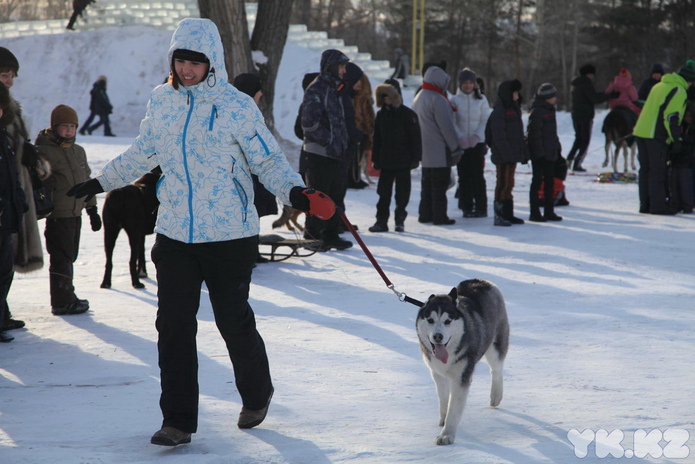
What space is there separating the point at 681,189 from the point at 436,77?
142 inches

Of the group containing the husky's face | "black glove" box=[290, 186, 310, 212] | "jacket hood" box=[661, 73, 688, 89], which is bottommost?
the husky's face

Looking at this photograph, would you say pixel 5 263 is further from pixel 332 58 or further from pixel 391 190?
pixel 391 190

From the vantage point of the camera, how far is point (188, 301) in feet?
11.9

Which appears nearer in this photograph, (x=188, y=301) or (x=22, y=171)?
(x=188, y=301)

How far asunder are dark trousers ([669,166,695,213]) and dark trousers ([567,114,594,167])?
4.69 m

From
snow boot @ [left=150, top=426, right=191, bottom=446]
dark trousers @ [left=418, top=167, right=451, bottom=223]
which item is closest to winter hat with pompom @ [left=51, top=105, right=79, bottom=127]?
snow boot @ [left=150, top=426, right=191, bottom=446]

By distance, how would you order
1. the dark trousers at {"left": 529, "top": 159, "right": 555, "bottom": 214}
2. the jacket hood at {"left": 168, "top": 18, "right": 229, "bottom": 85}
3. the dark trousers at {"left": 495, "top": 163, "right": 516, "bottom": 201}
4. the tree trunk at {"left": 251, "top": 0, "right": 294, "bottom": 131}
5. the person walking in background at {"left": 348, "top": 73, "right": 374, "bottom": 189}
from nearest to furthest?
1. the jacket hood at {"left": 168, "top": 18, "right": 229, "bottom": 85}
2. the dark trousers at {"left": 495, "top": 163, "right": 516, "bottom": 201}
3. the dark trousers at {"left": 529, "top": 159, "right": 555, "bottom": 214}
4. the person walking in background at {"left": 348, "top": 73, "right": 374, "bottom": 189}
5. the tree trunk at {"left": 251, "top": 0, "right": 294, "bottom": 131}

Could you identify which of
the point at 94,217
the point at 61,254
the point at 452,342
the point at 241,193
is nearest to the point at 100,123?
the point at 94,217

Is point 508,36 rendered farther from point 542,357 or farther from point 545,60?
point 542,357

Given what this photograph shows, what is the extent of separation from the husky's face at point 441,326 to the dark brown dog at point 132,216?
356 centimetres

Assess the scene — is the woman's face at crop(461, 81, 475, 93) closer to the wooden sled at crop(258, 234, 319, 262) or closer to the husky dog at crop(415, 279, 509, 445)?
the wooden sled at crop(258, 234, 319, 262)

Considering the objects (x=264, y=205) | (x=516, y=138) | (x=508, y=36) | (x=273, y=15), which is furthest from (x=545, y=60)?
(x=264, y=205)

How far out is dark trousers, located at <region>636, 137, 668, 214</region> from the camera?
1046cm

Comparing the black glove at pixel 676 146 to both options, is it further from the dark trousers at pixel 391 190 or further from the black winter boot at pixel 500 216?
the dark trousers at pixel 391 190
